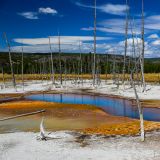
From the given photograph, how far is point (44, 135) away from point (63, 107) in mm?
14458

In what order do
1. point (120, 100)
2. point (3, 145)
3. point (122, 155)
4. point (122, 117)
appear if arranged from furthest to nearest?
point (120, 100)
point (122, 117)
point (3, 145)
point (122, 155)

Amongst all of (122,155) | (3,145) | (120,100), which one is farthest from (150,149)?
(120,100)

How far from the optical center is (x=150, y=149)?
48.8 feet

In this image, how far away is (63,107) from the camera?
1258 inches

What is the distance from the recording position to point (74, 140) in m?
17.1

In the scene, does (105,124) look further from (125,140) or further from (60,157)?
(60,157)

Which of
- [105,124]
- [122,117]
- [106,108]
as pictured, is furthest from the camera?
[106,108]

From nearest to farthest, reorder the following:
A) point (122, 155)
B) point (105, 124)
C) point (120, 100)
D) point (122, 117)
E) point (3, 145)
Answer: point (122, 155), point (3, 145), point (105, 124), point (122, 117), point (120, 100)

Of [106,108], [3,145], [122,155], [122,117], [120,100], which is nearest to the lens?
[122,155]

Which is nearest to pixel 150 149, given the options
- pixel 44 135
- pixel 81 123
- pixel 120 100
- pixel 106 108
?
pixel 44 135

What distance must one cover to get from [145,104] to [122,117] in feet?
22.7

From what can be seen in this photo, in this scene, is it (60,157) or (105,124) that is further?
(105,124)

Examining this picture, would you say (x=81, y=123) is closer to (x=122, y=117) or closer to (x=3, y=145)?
(x=122, y=117)

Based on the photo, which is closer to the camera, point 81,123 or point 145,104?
point 81,123
